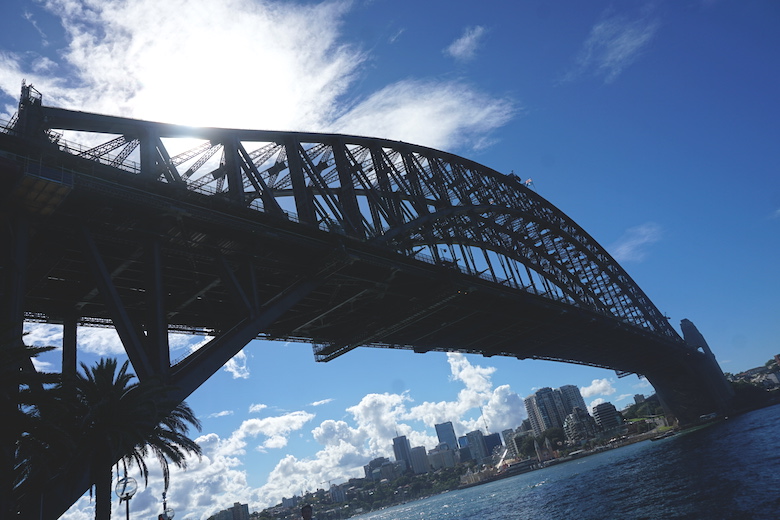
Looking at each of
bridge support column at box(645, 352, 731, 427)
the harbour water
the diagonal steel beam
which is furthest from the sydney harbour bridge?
bridge support column at box(645, 352, 731, 427)

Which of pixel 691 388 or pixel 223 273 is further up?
pixel 223 273

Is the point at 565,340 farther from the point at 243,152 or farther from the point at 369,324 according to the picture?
the point at 243,152

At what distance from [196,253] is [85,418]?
1106cm

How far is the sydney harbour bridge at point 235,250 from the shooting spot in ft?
69.1

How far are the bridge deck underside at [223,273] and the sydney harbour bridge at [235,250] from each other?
0.10 m

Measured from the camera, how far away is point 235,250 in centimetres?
2931

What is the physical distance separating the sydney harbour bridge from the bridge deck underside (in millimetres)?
100

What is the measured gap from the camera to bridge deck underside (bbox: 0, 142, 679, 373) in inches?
920

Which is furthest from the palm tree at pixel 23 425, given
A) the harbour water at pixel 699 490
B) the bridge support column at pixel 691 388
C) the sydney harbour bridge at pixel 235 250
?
the bridge support column at pixel 691 388

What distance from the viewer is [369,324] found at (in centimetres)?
4884

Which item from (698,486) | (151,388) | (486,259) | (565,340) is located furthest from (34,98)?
(565,340)

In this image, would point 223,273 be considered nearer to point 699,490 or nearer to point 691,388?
point 699,490

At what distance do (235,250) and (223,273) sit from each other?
8.28ft

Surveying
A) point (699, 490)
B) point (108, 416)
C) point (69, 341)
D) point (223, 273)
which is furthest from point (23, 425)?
point (699, 490)
